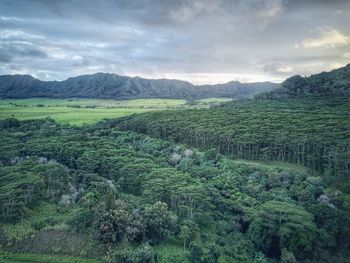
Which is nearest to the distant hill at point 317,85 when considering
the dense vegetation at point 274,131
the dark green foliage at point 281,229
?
the dense vegetation at point 274,131

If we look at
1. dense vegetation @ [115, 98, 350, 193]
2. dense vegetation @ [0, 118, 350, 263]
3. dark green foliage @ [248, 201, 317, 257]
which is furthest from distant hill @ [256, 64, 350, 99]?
dark green foliage @ [248, 201, 317, 257]

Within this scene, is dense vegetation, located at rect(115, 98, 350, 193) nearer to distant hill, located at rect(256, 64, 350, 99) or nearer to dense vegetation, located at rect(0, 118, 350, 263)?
dense vegetation, located at rect(0, 118, 350, 263)

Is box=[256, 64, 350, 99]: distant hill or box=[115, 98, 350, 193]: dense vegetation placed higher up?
box=[256, 64, 350, 99]: distant hill

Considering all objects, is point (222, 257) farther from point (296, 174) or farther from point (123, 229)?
point (296, 174)

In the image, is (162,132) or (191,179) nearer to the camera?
(191,179)

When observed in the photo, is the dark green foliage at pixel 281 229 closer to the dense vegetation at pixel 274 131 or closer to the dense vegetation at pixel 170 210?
the dense vegetation at pixel 170 210

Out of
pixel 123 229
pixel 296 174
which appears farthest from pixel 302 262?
pixel 123 229
